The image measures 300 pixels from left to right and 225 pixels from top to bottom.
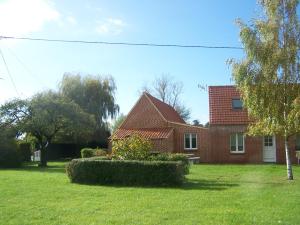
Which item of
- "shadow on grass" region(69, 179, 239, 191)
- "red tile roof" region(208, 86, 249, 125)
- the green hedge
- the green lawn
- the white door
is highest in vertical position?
"red tile roof" region(208, 86, 249, 125)

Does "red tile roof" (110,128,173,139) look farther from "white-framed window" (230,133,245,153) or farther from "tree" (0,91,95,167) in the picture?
"white-framed window" (230,133,245,153)

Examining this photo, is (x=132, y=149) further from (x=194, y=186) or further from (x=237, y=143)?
(x=237, y=143)

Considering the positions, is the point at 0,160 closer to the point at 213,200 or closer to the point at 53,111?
the point at 53,111

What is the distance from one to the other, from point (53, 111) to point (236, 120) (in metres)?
13.9

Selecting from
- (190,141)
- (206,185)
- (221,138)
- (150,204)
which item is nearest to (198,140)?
(190,141)

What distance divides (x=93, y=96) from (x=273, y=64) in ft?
111

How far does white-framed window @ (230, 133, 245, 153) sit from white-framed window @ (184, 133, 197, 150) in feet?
9.78

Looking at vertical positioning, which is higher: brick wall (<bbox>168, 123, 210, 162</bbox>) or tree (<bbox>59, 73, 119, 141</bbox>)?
tree (<bbox>59, 73, 119, 141</bbox>)

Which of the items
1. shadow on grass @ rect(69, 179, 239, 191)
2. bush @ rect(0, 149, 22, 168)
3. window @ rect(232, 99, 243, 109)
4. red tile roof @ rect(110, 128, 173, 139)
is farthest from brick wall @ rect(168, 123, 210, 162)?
shadow on grass @ rect(69, 179, 239, 191)

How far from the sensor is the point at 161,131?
39.0 m

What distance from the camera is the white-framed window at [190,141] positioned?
3816 cm

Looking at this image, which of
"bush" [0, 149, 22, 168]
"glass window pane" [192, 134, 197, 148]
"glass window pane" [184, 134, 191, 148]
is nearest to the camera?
"bush" [0, 149, 22, 168]

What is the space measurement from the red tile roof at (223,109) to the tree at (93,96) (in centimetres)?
1686

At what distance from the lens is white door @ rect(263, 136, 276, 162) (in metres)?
36.1
